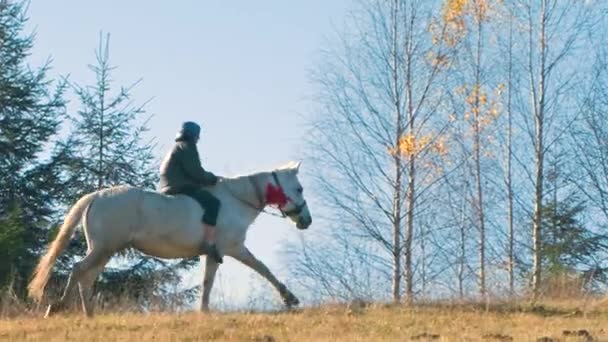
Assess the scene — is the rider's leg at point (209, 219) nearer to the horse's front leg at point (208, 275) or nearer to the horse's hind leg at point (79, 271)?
the horse's front leg at point (208, 275)

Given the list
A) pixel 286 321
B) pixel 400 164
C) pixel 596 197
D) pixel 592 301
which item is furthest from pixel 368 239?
pixel 286 321

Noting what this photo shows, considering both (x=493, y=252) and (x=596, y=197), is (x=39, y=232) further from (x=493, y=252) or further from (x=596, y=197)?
(x=596, y=197)

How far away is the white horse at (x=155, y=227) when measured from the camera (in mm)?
14906

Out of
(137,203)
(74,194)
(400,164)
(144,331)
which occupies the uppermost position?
(400,164)

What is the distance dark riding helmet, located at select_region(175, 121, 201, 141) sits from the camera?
15.5m

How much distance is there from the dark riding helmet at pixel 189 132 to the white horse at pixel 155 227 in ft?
2.41

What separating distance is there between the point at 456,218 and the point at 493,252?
5.17 ft

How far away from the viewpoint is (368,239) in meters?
33.0

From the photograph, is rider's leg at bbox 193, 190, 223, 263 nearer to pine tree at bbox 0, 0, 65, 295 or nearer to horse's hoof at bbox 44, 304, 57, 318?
horse's hoof at bbox 44, 304, 57, 318

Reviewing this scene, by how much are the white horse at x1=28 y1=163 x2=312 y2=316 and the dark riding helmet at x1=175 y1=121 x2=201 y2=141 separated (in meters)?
0.73

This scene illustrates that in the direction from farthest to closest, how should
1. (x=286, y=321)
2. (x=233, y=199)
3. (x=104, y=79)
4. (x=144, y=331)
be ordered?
(x=104, y=79), (x=233, y=199), (x=286, y=321), (x=144, y=331)

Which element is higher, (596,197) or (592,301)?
(596,197)

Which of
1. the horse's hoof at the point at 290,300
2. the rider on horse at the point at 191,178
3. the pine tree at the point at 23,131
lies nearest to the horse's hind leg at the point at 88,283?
the rider on horse at the point at 191,178

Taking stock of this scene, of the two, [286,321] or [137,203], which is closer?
[286,321]
